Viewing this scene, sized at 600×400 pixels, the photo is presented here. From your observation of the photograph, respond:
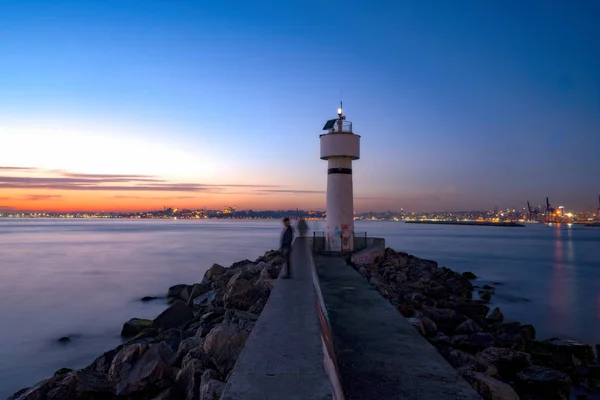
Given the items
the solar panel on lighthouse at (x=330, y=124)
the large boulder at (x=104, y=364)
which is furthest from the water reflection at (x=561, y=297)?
the large boulder at (x=104, y=364)

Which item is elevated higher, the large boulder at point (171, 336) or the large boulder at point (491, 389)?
the large boulder at point (491, 389)

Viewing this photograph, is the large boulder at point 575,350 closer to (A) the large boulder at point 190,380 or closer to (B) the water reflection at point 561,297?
(B) the water reflection at point 561,297

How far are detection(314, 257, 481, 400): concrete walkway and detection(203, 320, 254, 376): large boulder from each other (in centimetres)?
123

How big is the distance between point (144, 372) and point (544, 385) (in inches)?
217

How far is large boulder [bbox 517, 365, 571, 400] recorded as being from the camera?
235 inches

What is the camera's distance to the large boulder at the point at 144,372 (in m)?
5.20

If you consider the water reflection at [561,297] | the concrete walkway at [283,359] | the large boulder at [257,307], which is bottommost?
the water reflection at [561,297]

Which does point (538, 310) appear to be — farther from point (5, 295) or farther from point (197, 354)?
point (5, 295)

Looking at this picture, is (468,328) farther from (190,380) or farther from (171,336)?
(171,336)

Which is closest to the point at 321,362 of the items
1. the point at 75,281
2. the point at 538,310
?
the point at 538,310

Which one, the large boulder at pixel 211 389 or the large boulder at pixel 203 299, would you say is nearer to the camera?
the large boulder at pixel 211 389

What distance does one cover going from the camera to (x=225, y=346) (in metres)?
5.25

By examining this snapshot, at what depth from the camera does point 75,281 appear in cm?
2108

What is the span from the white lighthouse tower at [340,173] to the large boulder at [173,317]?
6.46 m
